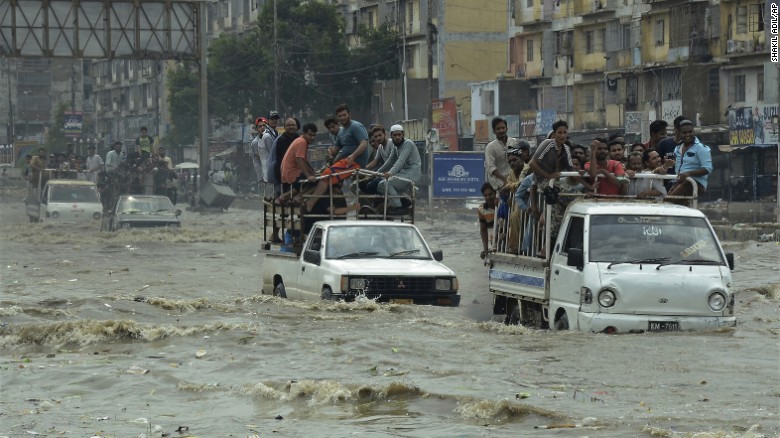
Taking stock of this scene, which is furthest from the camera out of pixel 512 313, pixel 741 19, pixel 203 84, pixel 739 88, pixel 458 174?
pixel 739 88

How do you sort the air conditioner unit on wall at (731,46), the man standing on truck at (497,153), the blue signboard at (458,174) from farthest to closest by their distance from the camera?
the air conditioner unit on wall at (731,46) < the blue signboard at (458,174) < the man standing on truck at (497,153)

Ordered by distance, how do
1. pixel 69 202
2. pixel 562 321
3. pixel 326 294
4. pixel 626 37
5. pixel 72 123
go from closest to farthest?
pixel 562 321, pixel 326 294, pixel 69 202, pixel 626 37, pixel 72 123

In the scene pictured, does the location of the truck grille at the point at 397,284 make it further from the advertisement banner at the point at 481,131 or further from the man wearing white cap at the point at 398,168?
the advertisement banner at the point at 481,131

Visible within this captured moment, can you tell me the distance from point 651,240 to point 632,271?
53cm

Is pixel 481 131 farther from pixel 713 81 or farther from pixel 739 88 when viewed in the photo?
pixel 739 88

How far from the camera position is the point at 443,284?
1655 centimetres

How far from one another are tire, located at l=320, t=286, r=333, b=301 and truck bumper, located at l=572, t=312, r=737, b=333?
408 cm

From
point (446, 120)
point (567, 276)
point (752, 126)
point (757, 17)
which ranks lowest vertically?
point (567, 276)

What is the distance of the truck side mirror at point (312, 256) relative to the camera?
17.2 m

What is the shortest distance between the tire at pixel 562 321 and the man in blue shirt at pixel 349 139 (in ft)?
19.5

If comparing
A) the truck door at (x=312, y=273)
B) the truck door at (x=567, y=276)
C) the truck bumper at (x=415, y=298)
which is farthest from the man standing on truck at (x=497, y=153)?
the truck door at (x=567, y=276)

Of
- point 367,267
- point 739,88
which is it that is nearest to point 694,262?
point 367,267

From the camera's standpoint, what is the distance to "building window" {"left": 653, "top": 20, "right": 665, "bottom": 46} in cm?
5681

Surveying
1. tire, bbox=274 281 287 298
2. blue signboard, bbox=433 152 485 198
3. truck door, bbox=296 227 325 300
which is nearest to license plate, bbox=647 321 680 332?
truck door, bbox=296 227 325 300
